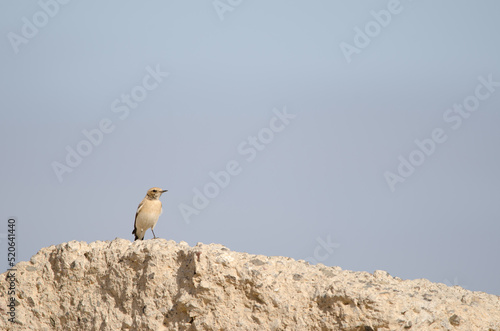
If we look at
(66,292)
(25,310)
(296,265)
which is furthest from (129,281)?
(296,265)

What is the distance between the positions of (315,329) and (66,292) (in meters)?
3.78

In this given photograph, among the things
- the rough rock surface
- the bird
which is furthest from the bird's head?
the rough rock surface

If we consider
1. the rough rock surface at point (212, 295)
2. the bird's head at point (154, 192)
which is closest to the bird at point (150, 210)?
the bird's head at point (154, 192)

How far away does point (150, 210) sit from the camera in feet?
39.0

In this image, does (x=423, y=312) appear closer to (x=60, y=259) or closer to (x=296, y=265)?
(x=296, y=265)

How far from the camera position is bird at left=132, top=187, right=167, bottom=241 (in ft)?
38.8

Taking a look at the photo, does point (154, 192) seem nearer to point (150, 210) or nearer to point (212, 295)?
point (150, 210)

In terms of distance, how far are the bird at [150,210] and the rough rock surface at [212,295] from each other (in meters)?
2.71

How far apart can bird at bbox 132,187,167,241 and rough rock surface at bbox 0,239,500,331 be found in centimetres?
271

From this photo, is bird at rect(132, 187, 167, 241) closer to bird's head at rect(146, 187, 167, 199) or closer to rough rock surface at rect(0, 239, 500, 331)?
bird's head at rect(146, 187, 167, 199)

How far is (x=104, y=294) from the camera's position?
28.7ft

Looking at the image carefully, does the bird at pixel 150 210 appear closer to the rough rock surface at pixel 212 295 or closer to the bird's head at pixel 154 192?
the bird's head at pixel 154 192

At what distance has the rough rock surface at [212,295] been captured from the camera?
768 cm

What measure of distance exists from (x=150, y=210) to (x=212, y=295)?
418 cm
